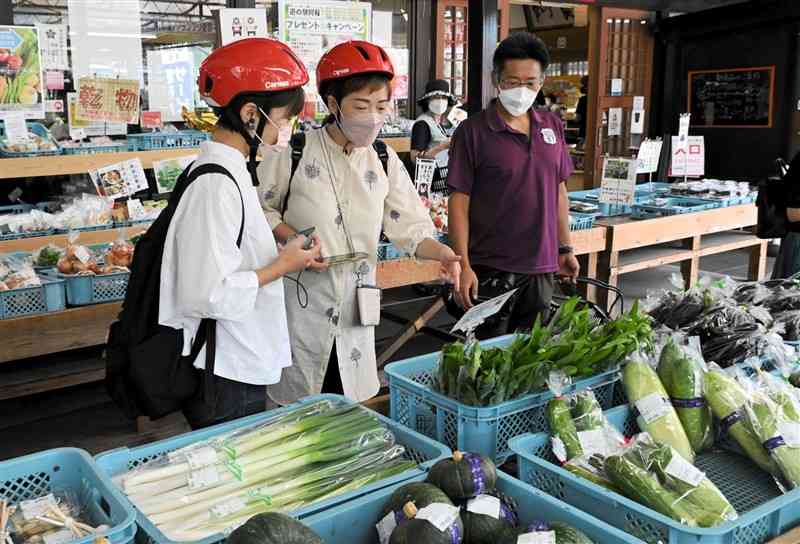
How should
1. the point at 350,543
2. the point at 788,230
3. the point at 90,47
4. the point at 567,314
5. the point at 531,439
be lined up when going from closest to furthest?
the point at 350,543
the point at 531,439
the point at 567,314
the point at 788,230
the point at 90,47

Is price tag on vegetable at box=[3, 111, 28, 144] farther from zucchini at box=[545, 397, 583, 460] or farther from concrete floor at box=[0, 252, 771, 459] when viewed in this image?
zucchini at box=[545, 397, 583, 460]

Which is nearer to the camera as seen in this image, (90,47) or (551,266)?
(551,266)

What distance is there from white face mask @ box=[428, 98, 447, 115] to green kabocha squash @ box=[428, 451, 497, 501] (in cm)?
536

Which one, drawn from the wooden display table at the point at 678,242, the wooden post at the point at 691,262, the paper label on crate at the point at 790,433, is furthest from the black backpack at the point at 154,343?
the wooden post at the point at 691,262

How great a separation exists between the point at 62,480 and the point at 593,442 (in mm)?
1020

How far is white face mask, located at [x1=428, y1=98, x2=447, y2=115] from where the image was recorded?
6.47 meters

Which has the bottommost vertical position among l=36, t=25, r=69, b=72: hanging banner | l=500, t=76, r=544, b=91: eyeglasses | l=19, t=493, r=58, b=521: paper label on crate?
l=19, t=493, r=58, b=521: paper label on crate

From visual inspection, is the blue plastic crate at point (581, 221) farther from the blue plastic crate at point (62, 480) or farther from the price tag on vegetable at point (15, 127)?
the blue plastic crate at point (62, 480)

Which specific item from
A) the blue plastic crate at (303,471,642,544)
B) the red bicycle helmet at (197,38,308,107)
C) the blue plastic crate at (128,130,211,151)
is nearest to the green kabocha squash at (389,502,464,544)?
the blue plastic crate at (303,471,642,544)

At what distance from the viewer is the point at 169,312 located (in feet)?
5.78

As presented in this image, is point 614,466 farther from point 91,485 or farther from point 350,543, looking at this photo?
point 91,485

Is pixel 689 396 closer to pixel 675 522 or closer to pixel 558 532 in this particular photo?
pixel 675 522

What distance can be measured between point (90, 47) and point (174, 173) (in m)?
1.47

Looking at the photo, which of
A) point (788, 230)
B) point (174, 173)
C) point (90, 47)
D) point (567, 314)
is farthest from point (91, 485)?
point (90, 47)
